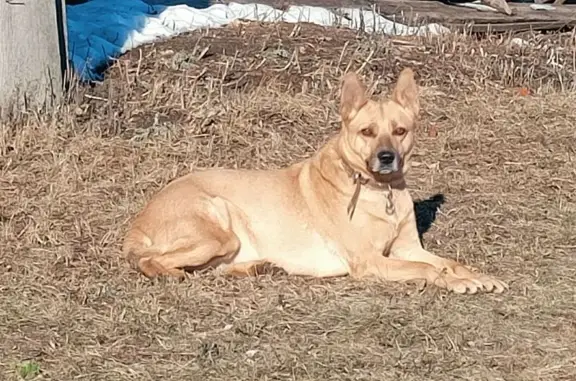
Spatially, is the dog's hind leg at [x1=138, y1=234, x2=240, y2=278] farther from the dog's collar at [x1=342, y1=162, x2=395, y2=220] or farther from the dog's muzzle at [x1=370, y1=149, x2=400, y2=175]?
the dog's muzzle at [x1=370, y1=149, x2=400, y2=175]

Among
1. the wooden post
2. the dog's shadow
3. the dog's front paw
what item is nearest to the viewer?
the dog's front paw

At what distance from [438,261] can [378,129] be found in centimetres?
81

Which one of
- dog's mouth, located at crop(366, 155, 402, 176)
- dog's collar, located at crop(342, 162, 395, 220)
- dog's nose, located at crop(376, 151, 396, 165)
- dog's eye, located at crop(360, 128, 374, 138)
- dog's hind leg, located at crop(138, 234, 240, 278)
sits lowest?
dog's hind leg, located at crop(138, 234, 240, 278)

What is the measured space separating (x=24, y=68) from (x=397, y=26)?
4.55m

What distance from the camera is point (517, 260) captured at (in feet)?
21.0

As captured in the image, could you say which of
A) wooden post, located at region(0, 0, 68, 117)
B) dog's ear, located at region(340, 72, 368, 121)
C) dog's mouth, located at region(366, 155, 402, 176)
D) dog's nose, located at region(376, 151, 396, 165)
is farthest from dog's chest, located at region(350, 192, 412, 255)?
wooden post, located at region(0, 0, 68, 117)

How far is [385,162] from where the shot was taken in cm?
595

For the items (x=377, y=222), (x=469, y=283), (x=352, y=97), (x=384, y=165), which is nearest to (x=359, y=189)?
(x=377, y=222)

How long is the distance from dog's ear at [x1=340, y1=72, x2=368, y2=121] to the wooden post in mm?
3195

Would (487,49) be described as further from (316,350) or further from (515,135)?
(316,350)

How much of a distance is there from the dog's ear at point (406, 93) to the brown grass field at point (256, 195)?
3.19 ft

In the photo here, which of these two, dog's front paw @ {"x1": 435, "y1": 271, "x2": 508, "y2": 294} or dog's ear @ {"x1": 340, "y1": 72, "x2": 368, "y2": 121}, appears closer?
dog's front paw @ {"x1": 435, "y1": 271, "x2": 508, "y2": 294}

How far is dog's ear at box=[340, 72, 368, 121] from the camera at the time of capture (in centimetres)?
611

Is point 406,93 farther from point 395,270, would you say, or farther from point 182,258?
point 182,258
